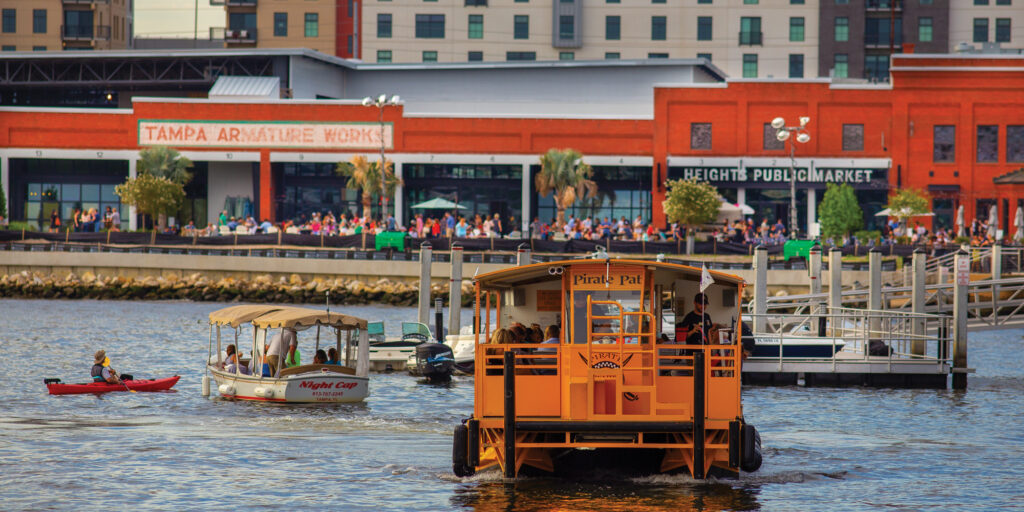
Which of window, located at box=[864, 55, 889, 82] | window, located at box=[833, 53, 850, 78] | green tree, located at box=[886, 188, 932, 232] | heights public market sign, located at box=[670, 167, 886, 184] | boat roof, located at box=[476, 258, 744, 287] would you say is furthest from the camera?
window, located at box=[864, 55, 889, 82]

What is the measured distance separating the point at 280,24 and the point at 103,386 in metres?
69.3

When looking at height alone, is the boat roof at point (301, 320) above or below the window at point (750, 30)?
below

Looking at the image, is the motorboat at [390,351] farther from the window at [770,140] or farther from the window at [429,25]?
the window at [429,25]

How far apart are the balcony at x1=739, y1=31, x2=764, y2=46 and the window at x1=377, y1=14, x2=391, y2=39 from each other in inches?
918

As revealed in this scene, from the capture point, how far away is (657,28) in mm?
93188

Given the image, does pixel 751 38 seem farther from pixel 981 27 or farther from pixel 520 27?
pixel 981 27

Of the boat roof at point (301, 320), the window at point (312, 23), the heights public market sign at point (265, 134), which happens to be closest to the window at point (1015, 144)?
the heights public market sign at point (265, 134)

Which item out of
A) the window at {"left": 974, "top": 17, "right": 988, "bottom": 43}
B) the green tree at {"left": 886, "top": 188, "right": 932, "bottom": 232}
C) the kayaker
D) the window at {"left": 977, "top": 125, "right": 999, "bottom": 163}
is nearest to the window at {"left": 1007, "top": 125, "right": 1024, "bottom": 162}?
the window at {"left": 977, "top": 125, "right": 999, "bottom": 163}

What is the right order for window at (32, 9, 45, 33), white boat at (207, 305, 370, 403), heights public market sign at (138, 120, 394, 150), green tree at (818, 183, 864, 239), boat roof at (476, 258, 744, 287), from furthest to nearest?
1. window at (32, 9, 45, 33)
2. heights public market sign at (138, 120, 394, 150)
3. green tree at (818, 183, 864, 239)
4. white boat at (207, 305, 370, 403)
5. boat roof at (476, 258, 744, 287)

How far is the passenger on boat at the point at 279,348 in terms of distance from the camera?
2977 centimetres

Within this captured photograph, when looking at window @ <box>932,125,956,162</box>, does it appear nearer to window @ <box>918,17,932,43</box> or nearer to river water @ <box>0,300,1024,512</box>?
window @ <box>918,17,932,43</box>

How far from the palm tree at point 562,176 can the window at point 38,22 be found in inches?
1979

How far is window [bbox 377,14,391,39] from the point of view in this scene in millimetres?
93688

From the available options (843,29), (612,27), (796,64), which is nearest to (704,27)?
(612,27)
